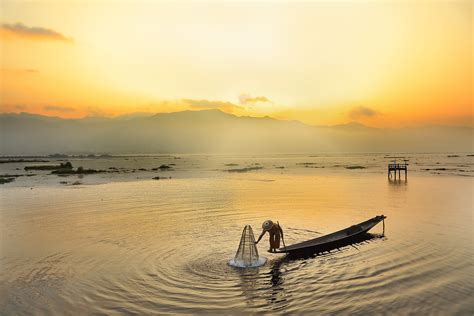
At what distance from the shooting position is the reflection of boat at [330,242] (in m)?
16.7

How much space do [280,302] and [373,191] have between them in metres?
35.0

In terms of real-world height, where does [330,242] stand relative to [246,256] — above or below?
below

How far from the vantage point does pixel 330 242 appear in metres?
18.2

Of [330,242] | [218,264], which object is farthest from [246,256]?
[330,242]

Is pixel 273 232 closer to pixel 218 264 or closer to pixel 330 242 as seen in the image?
pixel 218 264

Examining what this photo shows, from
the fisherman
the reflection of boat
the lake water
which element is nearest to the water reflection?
the lake water

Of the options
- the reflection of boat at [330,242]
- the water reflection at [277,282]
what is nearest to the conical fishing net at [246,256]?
the water reflection at [277,282]

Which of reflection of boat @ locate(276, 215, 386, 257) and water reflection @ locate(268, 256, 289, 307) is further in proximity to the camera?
reflection of boat @ locate(276, 215, 386, 257)

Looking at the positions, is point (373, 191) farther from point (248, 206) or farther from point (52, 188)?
point (52, 188)

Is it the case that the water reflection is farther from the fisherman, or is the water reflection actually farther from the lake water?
the fisherman

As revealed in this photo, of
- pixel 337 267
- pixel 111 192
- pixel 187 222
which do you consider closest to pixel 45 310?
pixel 337 267

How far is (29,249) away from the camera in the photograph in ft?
60.0

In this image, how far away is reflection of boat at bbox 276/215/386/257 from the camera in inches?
656

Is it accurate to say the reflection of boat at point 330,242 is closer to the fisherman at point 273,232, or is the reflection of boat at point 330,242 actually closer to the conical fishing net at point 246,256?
the fisherman at point 273,232
